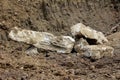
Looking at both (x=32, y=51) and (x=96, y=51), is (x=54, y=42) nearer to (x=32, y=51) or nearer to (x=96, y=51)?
(x=32, y=51)

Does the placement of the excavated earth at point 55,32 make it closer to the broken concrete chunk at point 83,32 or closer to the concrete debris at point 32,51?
the concrete debris at point 32,51

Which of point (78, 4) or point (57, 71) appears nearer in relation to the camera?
point (57, 71)

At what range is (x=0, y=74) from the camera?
4.93 m

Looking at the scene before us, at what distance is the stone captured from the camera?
21.6 feet

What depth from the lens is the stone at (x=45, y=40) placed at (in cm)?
659

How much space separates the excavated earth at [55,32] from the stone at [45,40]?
0.11 metres

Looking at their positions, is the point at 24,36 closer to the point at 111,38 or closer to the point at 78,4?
the point at 111,38

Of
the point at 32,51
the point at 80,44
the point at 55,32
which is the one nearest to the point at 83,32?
the point at 80,44

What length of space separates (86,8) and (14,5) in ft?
8.53

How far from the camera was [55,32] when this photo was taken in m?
8.09

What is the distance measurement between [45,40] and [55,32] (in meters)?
1.50

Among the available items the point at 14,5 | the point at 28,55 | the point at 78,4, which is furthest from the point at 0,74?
the point at 78,4

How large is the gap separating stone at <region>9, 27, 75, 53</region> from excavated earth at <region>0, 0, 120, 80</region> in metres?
0.11

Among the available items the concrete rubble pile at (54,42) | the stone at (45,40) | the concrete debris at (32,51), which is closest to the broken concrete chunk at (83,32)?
the concrete rubble pile at (54,42)
